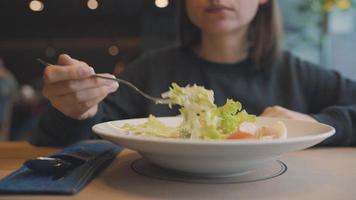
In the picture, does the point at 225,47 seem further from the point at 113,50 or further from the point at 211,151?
the point at 113,50

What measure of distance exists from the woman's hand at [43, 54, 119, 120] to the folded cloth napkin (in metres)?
0.09

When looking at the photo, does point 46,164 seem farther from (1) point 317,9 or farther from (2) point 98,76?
(1) point 317,9

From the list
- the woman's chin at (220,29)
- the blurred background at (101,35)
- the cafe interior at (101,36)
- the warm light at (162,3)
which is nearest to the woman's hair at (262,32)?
the woman's chin at (220,29)

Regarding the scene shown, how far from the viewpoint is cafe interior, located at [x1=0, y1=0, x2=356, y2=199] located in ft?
8.50

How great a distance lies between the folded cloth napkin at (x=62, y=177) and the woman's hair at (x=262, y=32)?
775mm

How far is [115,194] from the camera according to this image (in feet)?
1.63

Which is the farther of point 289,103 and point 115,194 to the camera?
point 289,103

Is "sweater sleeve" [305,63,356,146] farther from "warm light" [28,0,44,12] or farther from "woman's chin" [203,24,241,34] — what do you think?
"warm light" [28,0,44,12]

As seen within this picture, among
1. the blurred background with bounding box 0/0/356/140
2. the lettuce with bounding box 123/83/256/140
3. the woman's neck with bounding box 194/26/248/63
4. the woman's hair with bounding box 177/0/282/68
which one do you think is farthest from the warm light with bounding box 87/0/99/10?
the lettuce with bounding box 123/83/256/140

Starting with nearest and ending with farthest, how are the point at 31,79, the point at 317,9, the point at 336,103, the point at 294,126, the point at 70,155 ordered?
the point at 70,155 < the point at 294,126 < the point at 336,103 < the point at 317,9 < the point at 31,79

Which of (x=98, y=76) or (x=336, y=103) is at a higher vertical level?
(x=98, y=76)

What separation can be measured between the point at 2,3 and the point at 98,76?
4.01 meters

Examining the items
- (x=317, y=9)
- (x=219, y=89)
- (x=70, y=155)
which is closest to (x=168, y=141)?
(x=70, y=155)

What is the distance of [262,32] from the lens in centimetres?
136
